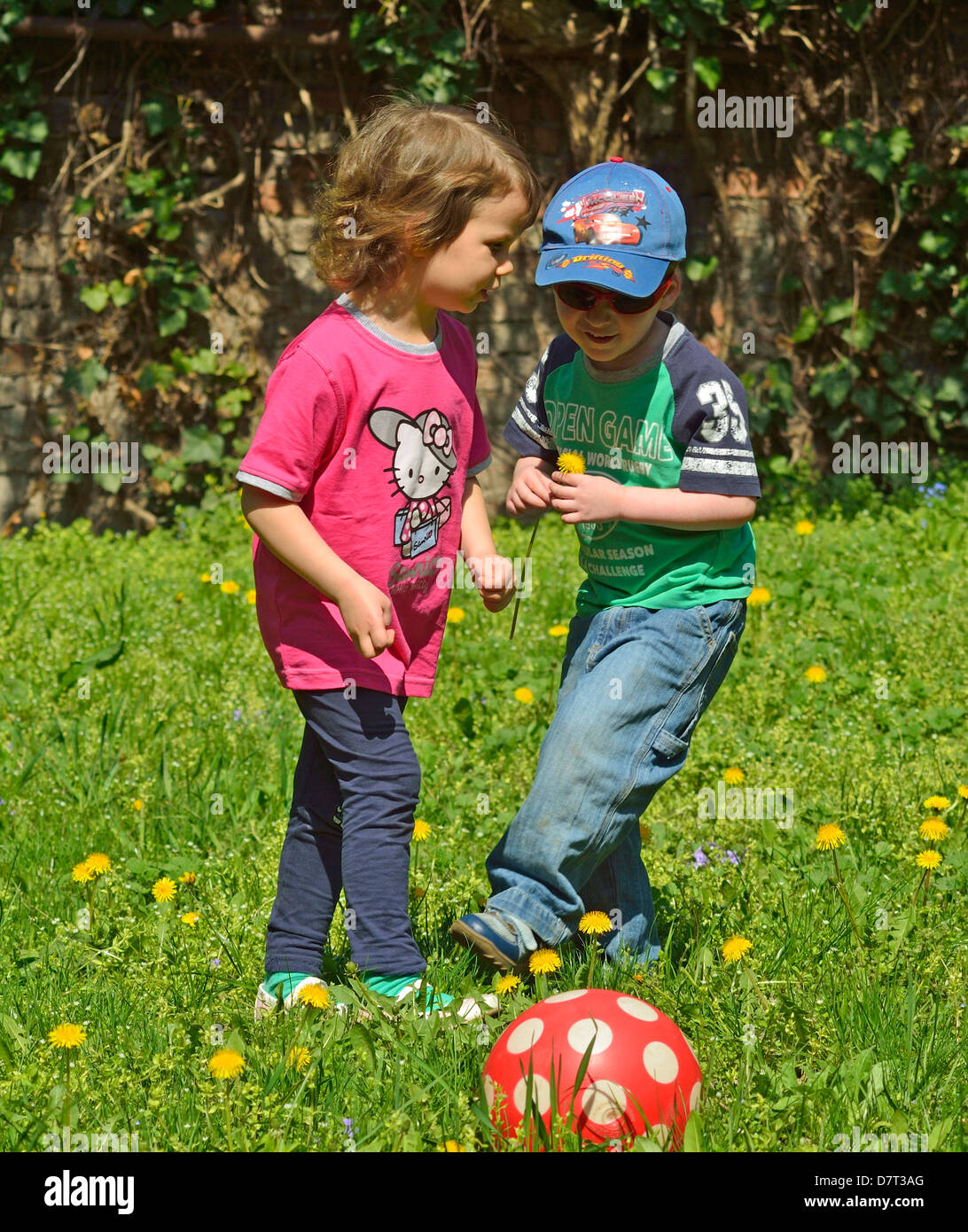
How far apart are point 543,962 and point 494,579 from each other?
0.71 metres

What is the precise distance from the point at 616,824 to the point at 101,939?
45.1 inches

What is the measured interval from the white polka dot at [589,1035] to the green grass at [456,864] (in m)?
0.19

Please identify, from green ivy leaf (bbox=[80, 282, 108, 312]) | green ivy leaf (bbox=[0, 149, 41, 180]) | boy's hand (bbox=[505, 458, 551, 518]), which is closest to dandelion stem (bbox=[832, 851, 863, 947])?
boy's hand (bbox=[505, 458, 551, 518])

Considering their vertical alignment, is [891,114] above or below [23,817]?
above

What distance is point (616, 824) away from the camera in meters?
2.42

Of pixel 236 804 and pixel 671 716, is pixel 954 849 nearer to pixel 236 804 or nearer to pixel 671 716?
pixel 671 716

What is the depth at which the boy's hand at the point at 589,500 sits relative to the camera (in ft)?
7.64

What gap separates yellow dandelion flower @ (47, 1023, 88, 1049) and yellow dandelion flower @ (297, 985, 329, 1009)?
376mm

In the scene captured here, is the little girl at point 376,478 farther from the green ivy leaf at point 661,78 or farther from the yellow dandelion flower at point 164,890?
the green ivy leaf at point 661,78

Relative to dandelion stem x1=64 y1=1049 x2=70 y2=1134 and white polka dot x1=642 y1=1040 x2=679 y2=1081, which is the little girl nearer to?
dandelion stem x1=64 y1=1049 x2=70 y2=1134

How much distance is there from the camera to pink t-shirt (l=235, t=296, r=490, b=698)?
88.3 inches

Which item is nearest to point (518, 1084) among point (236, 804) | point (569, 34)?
point (236, 804)

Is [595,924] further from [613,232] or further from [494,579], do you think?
[613,232]

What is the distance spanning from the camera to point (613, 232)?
2338 millimetres
